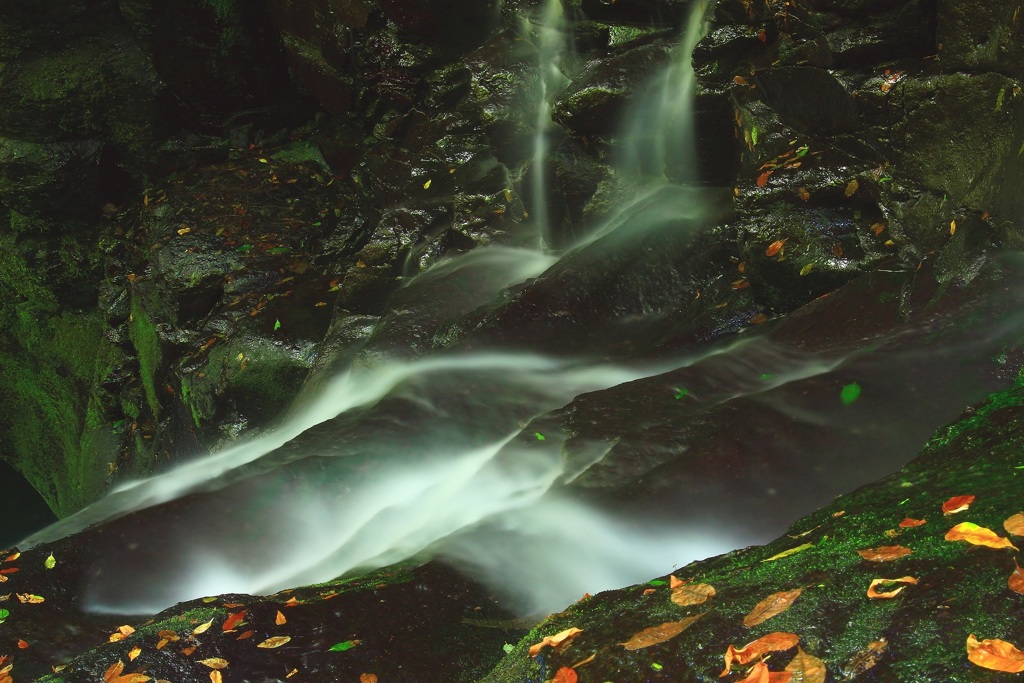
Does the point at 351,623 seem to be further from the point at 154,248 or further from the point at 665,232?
the point at 154,248

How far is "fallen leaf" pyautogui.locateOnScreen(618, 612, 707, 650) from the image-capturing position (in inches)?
100

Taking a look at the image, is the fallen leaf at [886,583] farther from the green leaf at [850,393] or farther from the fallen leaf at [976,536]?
the green leaf at [850,393]

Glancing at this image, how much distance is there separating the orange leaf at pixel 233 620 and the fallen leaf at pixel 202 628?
6 cm

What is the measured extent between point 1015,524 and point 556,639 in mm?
1344

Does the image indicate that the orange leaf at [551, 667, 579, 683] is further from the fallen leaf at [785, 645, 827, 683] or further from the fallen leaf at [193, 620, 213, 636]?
the fallen leaf at [193, 620, 213, 636]

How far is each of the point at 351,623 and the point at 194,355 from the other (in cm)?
724

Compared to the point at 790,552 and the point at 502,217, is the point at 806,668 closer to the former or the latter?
the point at 790,552

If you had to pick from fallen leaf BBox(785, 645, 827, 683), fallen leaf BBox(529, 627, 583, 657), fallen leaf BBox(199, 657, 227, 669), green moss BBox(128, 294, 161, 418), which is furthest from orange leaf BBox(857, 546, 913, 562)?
green moss BBox(128, 294, 161, 418)

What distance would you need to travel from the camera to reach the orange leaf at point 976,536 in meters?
2.31

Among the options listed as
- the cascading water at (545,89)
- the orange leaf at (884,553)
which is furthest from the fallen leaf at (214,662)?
the cascading water at (545,89)

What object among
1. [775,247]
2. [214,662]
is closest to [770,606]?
[214,662]

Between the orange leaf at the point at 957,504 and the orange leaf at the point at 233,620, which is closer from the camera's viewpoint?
the orange leaf at the point at 957,504

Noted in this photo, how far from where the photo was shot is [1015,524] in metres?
2.37

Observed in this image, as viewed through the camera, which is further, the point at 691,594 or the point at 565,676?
the point at 691,594
